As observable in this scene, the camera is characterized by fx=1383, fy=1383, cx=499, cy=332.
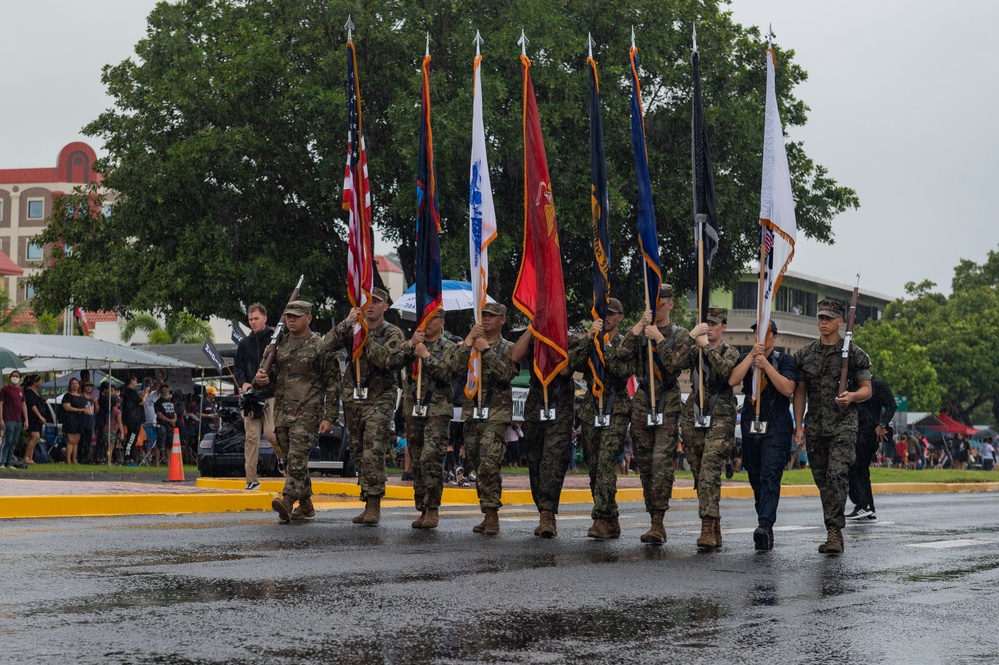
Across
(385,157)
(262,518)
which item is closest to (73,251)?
(385,157)

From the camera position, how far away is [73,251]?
35.7 meters

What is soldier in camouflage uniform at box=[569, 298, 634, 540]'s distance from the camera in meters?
11.5

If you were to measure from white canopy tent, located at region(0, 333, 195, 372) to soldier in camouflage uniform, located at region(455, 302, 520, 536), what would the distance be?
1669 cm

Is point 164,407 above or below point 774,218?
below

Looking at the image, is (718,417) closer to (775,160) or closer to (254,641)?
(775,160)

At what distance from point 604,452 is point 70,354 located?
18.5 m

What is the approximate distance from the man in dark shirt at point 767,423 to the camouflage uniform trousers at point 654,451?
0.63 meters

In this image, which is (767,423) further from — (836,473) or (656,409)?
(656,409)

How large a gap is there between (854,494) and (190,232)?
788 inches

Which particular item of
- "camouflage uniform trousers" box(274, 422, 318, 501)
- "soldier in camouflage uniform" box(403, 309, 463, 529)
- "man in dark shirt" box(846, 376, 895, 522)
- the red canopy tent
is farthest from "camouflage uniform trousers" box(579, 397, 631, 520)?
the red canopy tent

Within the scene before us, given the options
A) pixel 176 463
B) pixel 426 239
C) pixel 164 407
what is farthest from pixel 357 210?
pixel 164 407

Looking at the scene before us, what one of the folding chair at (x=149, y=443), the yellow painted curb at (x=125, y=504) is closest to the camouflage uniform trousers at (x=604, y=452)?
the yellow painted curb at (x=125, y=504)

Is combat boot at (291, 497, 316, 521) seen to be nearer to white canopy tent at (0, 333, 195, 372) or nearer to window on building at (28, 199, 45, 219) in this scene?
white canopy tent at (0, 333, 195, 372)

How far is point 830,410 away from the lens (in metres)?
11.2
